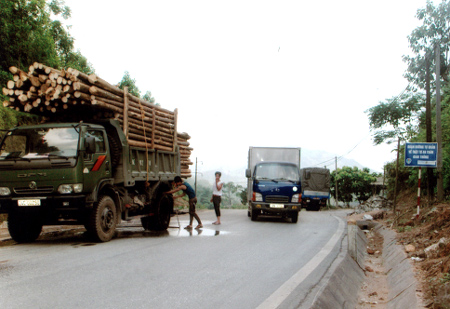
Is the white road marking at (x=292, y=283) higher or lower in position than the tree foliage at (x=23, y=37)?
lower

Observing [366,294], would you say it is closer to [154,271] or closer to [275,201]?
[154,271]

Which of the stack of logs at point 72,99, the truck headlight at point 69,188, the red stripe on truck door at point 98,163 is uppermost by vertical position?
the stack of logs at point 72,99

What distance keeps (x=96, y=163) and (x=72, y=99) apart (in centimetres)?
153

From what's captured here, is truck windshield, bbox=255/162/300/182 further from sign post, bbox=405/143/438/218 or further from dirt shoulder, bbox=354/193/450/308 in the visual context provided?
dirt shoulder, bbox=354/193/450/308

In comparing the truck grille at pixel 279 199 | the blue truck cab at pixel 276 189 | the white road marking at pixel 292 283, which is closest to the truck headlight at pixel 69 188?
the white road marking at pixel 292 283

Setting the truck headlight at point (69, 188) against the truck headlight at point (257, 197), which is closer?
the truck headlight at point (69, 188)

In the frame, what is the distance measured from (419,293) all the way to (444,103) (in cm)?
1890

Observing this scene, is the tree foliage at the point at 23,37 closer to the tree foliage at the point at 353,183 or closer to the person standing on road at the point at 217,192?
the person standing on road at the point at 217,192

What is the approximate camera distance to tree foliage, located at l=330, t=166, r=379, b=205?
47875 mm

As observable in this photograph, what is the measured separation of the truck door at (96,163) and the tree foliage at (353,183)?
41561 mm

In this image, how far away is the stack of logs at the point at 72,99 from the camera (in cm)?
932

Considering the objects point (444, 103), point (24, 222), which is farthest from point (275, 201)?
point (444, 103)

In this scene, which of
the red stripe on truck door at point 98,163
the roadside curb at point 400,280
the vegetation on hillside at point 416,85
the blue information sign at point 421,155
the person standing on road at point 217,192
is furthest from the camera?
the vegetation on hillside at point 416,85

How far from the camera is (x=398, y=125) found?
31812mm
